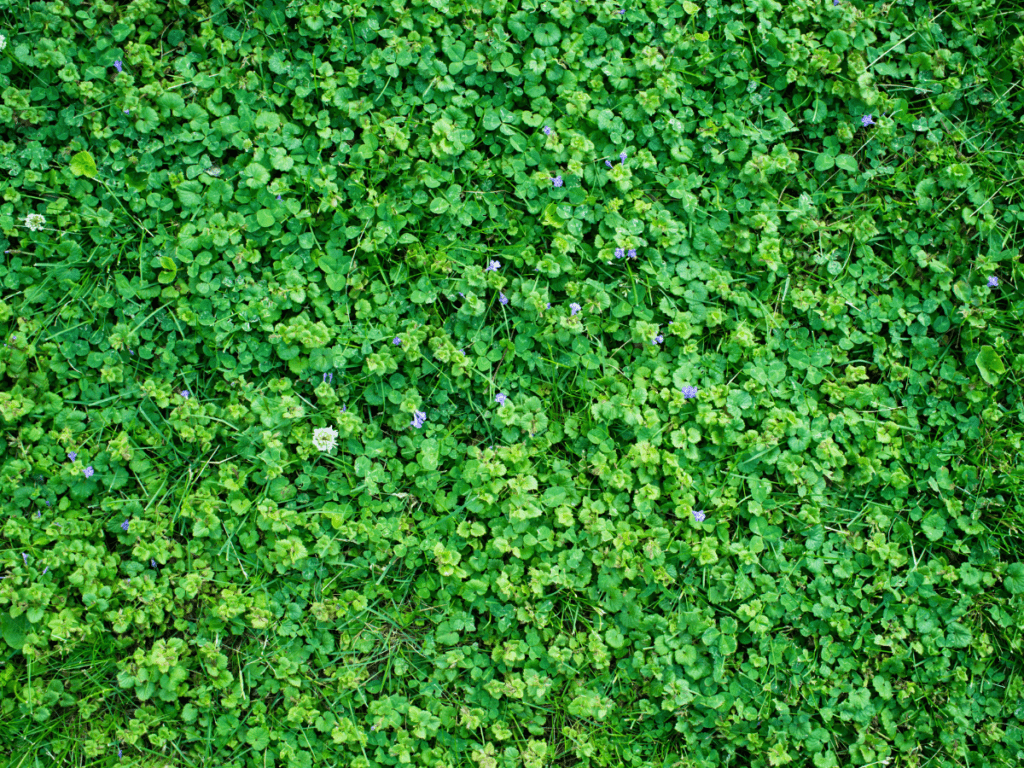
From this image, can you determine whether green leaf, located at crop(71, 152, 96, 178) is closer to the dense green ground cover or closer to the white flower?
the dense green ground cover

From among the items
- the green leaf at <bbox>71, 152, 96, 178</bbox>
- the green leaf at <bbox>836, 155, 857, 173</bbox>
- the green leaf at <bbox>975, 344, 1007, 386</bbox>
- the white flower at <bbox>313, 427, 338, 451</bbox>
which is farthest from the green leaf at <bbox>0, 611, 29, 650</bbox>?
the green leaf at <bbox>975, 344, 1007, 386</bbox>

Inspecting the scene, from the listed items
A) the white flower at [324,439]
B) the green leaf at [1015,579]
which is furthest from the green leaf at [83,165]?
the green leaf at [1015,579]

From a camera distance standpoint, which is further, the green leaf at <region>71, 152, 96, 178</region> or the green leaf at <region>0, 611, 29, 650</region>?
the green leaf at <region>71, 152, 96, 178</region>

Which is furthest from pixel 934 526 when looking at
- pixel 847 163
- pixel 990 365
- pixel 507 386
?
pixel 507 386

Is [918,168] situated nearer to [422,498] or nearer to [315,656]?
[422,498]

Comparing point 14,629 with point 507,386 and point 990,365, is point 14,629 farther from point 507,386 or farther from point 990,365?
point 990,365

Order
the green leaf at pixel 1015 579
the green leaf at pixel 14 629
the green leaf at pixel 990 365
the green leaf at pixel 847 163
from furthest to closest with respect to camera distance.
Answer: the green leaf at pixel 847 163 < the green leaf at pixel 990 365 < the green leaf at pixel 1015 579 < the green leaf at pixel 14 629

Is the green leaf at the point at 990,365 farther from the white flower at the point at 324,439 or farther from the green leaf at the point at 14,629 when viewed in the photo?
the green leaf at the point at 14,629

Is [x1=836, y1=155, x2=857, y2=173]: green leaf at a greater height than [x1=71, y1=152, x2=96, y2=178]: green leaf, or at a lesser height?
greater
